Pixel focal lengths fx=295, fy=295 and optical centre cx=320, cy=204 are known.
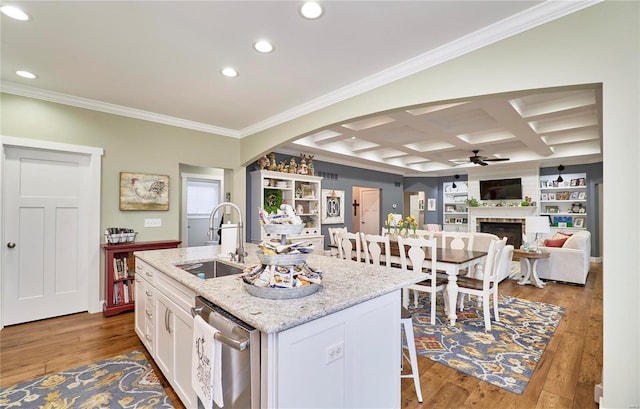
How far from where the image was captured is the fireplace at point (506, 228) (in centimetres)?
827

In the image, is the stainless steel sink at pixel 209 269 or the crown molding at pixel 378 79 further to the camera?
the stainless steel sink at pixel 209 269

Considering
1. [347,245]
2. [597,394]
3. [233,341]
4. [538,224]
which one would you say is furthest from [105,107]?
[538,224]

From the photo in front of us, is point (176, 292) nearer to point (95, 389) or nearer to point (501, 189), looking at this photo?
point (95, 389)

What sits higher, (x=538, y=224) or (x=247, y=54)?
(x=247, y=54)

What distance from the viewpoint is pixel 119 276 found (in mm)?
3676

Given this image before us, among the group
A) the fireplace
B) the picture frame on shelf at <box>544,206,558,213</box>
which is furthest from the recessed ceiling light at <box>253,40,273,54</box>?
the picture frame on shelf at <box>544,206,558,213</box>

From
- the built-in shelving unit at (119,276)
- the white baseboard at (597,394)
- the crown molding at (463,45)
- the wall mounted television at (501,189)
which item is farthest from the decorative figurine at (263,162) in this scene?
the wall mounted television at (501,189)

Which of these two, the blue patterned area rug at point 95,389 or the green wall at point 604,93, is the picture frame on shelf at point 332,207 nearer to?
the green wall at point 604,93

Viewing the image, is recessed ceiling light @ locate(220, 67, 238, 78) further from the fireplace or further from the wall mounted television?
the fireplace

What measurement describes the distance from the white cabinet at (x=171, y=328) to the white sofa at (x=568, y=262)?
5.82 m

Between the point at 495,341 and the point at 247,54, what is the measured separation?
11.6ft

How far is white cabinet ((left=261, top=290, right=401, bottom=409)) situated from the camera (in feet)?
3.85

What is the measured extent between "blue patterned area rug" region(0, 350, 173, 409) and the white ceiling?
8.63ft

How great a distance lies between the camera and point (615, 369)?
1.71m
